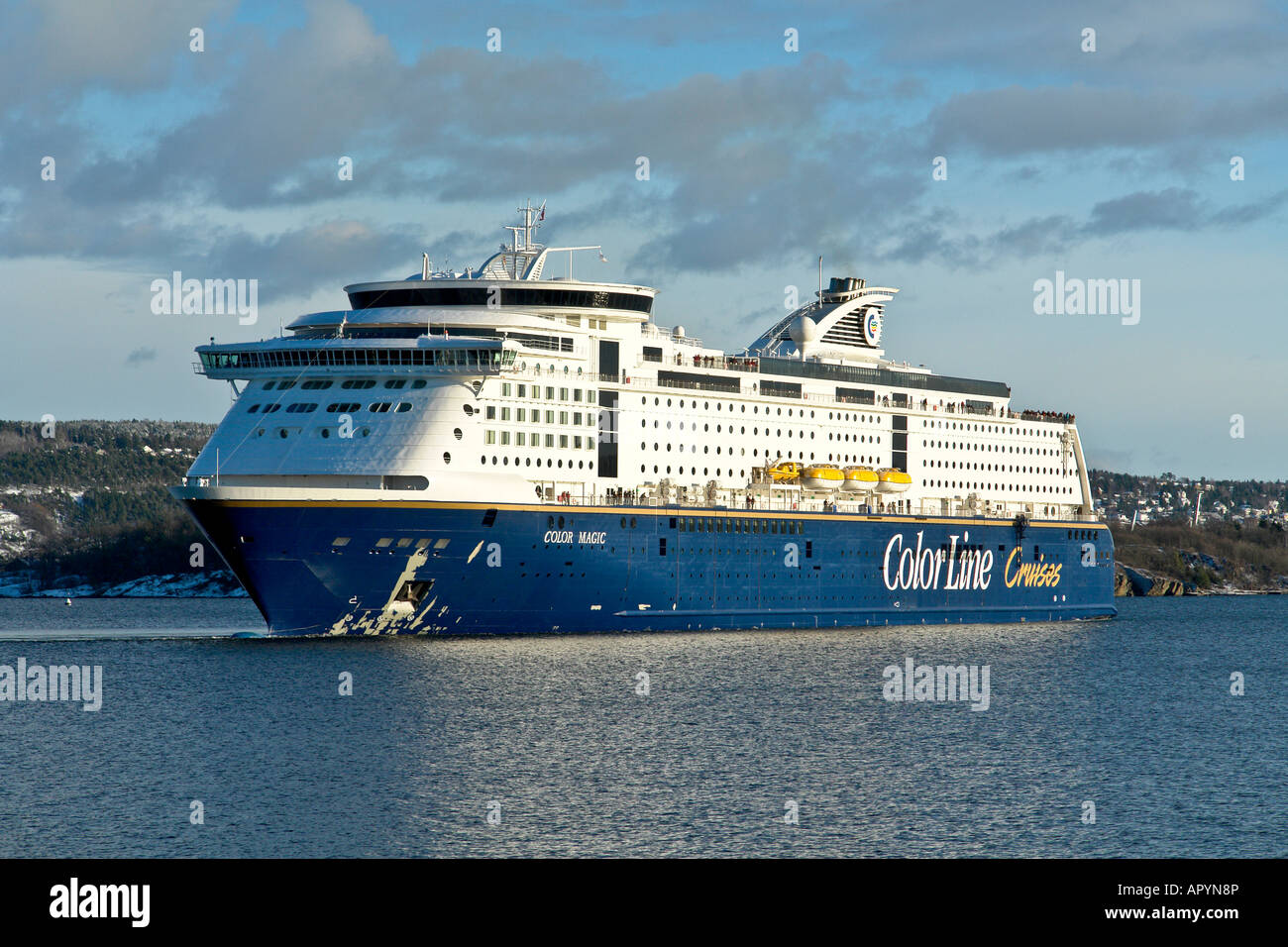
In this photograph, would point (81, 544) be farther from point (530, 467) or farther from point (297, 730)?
point (297, 730)

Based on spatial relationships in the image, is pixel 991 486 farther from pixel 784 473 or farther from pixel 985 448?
pixel 784 473

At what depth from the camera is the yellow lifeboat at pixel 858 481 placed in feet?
177

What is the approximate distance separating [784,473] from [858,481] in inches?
137

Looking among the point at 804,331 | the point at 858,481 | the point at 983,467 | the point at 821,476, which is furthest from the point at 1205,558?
the point at 821,476

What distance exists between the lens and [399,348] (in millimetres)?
42094

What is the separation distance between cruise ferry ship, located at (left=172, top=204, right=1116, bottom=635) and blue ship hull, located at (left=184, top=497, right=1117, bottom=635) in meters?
0.07

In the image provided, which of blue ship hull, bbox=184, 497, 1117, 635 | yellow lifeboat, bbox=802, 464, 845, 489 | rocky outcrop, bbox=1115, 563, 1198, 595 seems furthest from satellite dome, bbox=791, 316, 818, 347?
rocky outcrop, bbox=1115, 563, 1198, 595

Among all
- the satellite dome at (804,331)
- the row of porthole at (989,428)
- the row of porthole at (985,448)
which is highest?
the satellite dome at (804,331)

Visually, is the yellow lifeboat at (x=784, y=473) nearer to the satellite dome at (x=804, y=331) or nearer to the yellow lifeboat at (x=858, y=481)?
the yellow lifeboat at (x=858, y=481)

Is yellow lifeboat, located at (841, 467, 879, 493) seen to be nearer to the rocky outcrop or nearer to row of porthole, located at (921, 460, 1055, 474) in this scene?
row of porthole, located at (921, 460, 1055, 474)

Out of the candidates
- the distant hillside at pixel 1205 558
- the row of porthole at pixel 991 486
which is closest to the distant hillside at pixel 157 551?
the distant hillside at pixel 1205 558

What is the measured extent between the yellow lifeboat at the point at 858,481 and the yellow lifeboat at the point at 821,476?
20.2 inches
